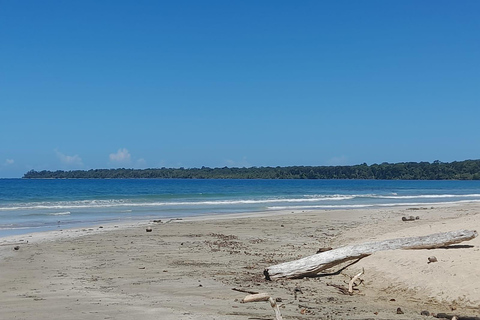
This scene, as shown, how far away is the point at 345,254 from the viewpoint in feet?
35.5

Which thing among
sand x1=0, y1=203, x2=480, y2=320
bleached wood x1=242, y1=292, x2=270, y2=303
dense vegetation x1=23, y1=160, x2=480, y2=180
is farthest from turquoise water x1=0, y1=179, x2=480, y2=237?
dense vegetation x1=23, y1=160, x2=480, y2=180

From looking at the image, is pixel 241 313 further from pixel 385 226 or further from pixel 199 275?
pixel 385 226

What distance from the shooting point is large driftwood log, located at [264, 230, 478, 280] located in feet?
33.9

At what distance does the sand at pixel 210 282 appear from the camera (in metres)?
7.98

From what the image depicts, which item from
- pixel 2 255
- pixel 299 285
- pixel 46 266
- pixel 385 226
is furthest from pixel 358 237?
pixel 2 255

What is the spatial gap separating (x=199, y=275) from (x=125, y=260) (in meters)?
2.86

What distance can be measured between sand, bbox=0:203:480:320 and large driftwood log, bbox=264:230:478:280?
16cm

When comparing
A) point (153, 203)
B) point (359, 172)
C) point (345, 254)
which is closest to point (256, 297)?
point (345, 254)

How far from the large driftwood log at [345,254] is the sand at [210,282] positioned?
16 cm

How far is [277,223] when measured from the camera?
76.9 feet

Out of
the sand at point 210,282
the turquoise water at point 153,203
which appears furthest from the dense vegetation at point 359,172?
the sand at point 210,282

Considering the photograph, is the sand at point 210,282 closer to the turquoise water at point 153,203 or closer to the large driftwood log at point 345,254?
the large driftwood log at point 345,254

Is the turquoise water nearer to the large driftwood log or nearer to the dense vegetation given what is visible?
the large driftwood log

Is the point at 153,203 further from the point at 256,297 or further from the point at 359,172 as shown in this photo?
the point at 359,172
